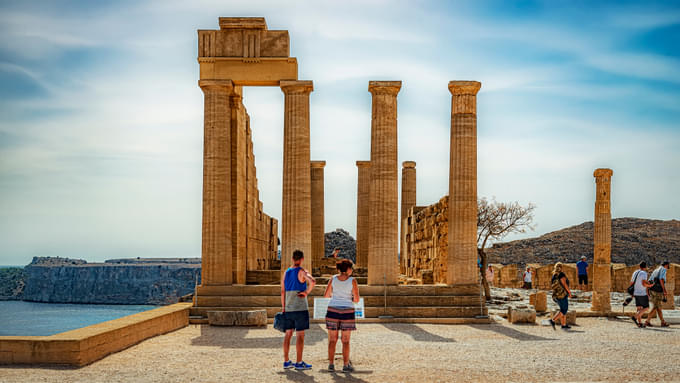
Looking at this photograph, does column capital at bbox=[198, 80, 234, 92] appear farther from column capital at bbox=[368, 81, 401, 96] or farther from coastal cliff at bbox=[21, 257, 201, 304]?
coastal cliff at bbox=[21, 257, 201, 304]

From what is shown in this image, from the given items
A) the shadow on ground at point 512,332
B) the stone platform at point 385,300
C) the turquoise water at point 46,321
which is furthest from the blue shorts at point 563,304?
the turquoise water at point 46,321

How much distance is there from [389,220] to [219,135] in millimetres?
5941

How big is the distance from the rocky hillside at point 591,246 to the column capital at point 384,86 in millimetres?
47097

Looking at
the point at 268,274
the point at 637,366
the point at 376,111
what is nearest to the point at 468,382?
the point at 637,366

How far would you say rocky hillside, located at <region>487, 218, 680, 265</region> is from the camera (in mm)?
64438

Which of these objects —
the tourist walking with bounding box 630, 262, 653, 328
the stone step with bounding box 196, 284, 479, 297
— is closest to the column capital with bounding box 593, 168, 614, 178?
the tourist walking with bounding box 630, 262, 653, 328

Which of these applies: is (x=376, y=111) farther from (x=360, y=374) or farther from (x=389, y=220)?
(x=360, y=374)

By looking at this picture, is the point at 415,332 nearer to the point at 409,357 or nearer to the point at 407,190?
the point at 409,357

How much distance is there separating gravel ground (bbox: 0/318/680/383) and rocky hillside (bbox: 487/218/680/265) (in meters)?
49.9

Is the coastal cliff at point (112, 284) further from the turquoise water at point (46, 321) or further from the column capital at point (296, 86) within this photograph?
the column capital at point (296, 86)

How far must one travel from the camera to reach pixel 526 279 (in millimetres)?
36844

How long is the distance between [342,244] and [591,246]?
2901 cm

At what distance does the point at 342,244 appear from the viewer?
54844 mm

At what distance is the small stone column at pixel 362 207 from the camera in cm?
3250
